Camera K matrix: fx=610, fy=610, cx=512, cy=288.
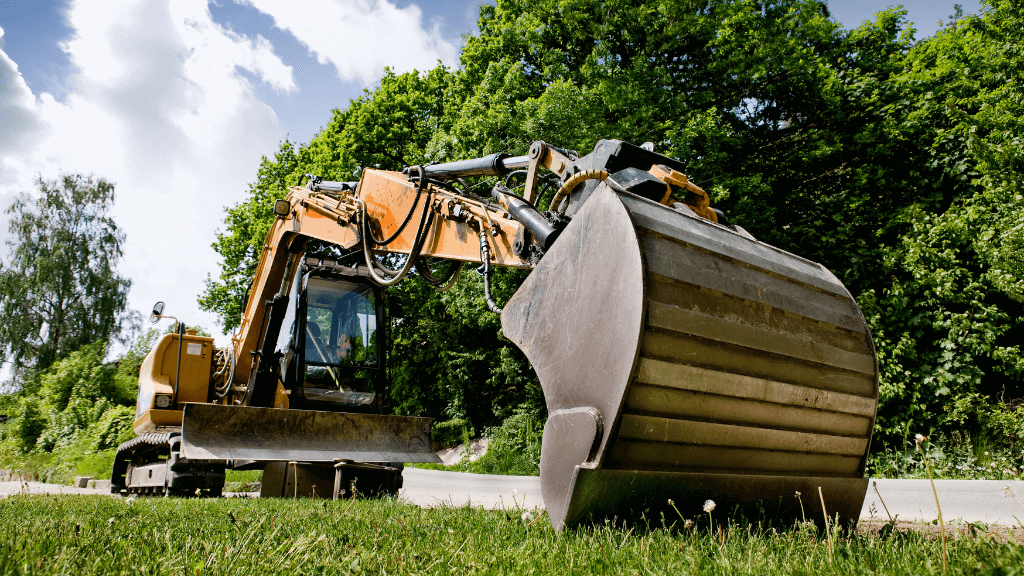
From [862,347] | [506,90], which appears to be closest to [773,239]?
[506,90]

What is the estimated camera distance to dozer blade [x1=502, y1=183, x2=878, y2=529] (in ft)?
7.80

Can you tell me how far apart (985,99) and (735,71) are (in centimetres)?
446

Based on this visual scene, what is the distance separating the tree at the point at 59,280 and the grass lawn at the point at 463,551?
2804 cm

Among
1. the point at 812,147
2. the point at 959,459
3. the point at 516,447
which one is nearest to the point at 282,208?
the point at 516,447

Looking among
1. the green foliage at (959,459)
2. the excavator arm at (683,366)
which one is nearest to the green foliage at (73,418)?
the excavator arm at (683,366)

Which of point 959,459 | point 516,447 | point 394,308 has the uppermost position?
point 394,308

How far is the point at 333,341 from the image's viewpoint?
6.95 metres

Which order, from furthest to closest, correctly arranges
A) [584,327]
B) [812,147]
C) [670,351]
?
[812,147]
[584,327]
[670,351]

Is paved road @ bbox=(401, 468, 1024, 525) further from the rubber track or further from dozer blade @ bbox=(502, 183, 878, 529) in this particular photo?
the rubber track

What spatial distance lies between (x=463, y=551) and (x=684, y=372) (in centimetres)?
109

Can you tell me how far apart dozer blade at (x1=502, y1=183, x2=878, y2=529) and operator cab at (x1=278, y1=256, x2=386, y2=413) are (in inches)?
171

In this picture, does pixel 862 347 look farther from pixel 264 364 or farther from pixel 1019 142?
pixel 1019 142

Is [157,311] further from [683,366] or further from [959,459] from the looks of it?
[959,459]

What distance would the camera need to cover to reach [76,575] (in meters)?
1.62
